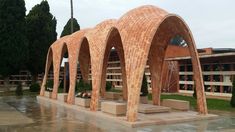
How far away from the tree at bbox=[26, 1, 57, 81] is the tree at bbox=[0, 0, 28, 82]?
12.8 feet

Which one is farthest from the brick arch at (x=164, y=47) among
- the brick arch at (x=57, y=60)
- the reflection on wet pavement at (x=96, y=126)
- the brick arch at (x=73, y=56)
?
the brick arch at (x=57, y=60)

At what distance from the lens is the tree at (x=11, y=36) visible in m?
38.5

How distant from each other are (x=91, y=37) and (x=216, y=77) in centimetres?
1566

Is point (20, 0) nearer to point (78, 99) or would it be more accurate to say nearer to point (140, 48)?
point (78, 99)

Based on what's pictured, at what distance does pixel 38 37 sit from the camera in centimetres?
4466

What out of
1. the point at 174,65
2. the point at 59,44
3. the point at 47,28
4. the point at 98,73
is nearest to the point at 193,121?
the point at 98,73

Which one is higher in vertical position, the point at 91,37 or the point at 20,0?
the point at 20,0

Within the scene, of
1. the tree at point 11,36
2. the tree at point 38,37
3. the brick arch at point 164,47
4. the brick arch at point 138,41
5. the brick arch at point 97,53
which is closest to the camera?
the brick arch at point 138,41

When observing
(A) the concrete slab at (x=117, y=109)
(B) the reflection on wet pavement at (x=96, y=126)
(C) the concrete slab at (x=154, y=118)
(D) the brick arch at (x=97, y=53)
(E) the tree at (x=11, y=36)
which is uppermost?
(E) the tree at (x=11, y=36)

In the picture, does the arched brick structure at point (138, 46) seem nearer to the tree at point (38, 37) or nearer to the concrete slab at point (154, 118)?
the concrete slab at point (154, 118)

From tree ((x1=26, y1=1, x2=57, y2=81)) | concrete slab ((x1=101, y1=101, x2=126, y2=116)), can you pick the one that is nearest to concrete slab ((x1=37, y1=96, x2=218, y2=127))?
concrete slab ((x1=101, y1=101, x2=126, y2=116))

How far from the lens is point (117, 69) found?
46.5 meters

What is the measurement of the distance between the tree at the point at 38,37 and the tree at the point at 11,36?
12.8ft

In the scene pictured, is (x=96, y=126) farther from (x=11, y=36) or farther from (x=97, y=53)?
(x=11, y=36)
